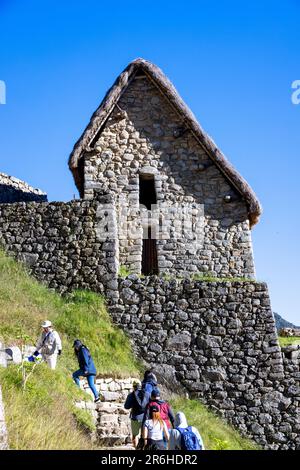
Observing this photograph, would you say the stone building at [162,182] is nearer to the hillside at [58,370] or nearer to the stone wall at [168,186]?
the stone wall at [168,186]

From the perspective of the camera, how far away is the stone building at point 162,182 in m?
16.3

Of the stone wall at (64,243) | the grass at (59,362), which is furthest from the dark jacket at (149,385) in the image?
the stone wall at (64,243)

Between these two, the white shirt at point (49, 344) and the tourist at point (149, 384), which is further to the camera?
the white shirt at point (49, 344)

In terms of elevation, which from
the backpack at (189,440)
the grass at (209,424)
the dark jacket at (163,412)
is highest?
the dark jacket at (163,412)

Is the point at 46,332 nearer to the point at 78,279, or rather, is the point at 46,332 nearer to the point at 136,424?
the point at 136,424

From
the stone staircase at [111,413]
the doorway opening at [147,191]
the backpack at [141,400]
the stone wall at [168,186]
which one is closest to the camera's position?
the backpack at [141,400]

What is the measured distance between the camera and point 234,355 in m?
13.5

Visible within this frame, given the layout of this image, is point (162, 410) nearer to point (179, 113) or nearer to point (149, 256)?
point (149, 256)

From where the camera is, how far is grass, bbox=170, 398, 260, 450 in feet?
39.5

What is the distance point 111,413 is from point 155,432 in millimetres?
3354

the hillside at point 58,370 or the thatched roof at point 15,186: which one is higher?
the thatched roof at point 15,186

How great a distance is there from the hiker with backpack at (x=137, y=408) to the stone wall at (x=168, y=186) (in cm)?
695

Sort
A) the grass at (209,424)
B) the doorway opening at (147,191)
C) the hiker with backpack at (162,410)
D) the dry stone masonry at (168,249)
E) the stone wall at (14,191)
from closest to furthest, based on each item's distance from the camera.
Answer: the hiker with backpack at (162,410) < the grass at (209,424) < the dry stone masonry at (168,249) < the doorway opening at (147,191) < the stone wall at (14,191)
